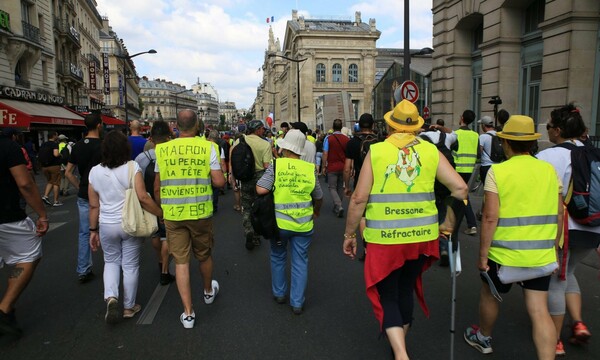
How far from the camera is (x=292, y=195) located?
166 inches

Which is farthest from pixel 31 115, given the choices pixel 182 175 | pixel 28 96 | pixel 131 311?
pixel 182 175

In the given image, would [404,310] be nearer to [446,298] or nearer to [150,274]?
[446,298]

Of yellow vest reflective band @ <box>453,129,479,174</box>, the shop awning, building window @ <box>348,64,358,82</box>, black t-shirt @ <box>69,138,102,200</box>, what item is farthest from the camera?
building window @ <box>348,64,358,82</box>

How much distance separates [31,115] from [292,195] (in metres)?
21.3

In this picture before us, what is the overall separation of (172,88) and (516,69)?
169279 millimetres

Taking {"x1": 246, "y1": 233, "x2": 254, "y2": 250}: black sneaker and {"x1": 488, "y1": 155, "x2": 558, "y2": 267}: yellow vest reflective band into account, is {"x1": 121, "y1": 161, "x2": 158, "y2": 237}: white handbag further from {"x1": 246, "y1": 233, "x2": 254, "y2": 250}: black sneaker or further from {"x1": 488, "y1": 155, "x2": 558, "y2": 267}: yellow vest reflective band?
{"x1": 488, "y1": 155, "x2": 558, "y2": 267}: yellow vest reflective band

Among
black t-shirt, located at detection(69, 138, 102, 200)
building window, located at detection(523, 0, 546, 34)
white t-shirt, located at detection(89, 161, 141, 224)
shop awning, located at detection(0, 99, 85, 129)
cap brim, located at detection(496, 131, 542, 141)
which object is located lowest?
white t-shirt, located at detection(89, 161, 141, 224)

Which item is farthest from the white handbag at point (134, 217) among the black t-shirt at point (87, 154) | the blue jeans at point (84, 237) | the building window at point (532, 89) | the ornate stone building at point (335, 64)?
the ornate stone building at point (335, 64)

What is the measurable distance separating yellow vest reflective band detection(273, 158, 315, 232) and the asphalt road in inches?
36.0

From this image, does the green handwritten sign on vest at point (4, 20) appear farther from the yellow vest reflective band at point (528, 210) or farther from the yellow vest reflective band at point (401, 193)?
the yellow vest reflective band at point (528, 210)

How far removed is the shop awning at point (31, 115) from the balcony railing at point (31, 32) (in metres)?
3.71

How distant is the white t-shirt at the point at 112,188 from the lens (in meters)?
4.02

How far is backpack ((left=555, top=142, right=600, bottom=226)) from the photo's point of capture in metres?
3.30

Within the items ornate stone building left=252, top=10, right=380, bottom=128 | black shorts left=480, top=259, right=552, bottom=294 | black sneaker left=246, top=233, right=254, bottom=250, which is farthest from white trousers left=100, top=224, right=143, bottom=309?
ornate stone building left=252, top=10, right=380, bottom=128
